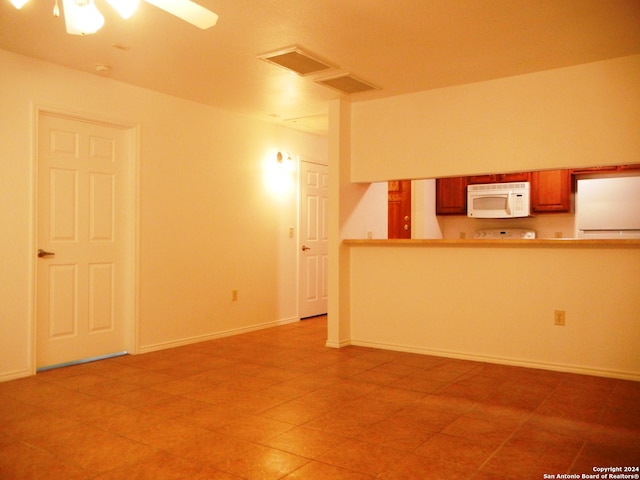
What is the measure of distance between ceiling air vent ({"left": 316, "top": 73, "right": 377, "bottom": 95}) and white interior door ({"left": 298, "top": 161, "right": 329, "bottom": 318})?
6.55 ft

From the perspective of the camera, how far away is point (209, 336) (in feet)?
16.7

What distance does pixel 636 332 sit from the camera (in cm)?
362

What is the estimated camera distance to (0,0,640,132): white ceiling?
2.92m

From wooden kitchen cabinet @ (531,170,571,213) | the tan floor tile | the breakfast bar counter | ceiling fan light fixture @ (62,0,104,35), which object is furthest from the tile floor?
wooden kitchen cabinet @ (531,170,571,213)

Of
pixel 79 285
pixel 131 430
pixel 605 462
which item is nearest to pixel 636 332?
pixel 605 462

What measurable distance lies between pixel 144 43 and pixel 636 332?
13.4 ft

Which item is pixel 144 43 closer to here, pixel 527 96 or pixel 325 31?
pixel 325 31

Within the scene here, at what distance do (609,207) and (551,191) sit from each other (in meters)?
0.64

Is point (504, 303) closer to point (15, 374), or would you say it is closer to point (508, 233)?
point (508, 233)

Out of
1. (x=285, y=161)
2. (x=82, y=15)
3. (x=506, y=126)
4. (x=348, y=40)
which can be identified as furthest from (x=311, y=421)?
(x=285, y=161)

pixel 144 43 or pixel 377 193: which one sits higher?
pixel 144 43

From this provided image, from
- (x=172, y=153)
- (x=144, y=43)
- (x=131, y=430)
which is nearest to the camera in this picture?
(x=131, y=430)

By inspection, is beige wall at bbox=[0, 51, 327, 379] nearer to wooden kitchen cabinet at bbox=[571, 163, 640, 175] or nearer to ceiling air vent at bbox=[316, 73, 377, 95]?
ceiling air vent at bbox=[316, 73, 377, 95]

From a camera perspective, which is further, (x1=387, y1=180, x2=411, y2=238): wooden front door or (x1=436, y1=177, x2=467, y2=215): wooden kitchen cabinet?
(x1=387, y1=180, x2=411, y2=238): wooden front door
